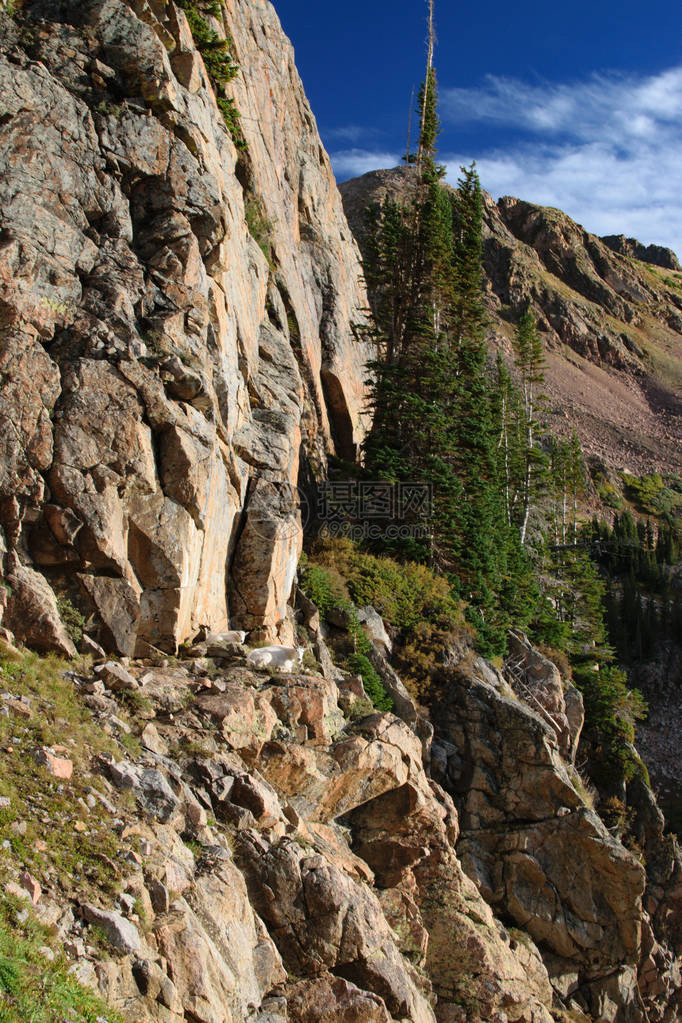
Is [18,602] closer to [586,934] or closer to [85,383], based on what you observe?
[85,383]

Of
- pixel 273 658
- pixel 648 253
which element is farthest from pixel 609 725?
pixel 648 253

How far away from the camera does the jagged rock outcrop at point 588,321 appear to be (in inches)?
3310

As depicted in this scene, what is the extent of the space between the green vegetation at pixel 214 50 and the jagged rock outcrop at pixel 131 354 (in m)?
1.60

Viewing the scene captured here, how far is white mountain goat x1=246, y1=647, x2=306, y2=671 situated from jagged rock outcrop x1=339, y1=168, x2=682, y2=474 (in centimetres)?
6185

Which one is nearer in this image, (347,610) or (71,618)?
(71,618)

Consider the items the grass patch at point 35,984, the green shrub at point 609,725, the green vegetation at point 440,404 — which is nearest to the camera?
the grass patch at point 35,984

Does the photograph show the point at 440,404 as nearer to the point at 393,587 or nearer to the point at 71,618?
the point at 393,587

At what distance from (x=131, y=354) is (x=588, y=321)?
9597 centimetres

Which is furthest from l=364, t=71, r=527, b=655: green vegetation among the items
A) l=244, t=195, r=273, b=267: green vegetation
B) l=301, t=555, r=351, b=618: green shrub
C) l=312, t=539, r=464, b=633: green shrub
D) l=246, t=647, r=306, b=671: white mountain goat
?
l=246, t=647, r=306, b=671: white mountain goat

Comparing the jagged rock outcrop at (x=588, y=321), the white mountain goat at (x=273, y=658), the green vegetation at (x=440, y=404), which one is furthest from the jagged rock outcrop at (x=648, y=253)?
the white mountain goat at (x=273, y=658)

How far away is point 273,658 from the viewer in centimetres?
1370

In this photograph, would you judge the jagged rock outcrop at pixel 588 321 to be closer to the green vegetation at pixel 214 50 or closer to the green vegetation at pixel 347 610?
the green vegetation at pixel 214 50

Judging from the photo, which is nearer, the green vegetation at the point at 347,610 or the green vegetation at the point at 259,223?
the green vegetation at the point at 347,610

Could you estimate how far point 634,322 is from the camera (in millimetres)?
106938
